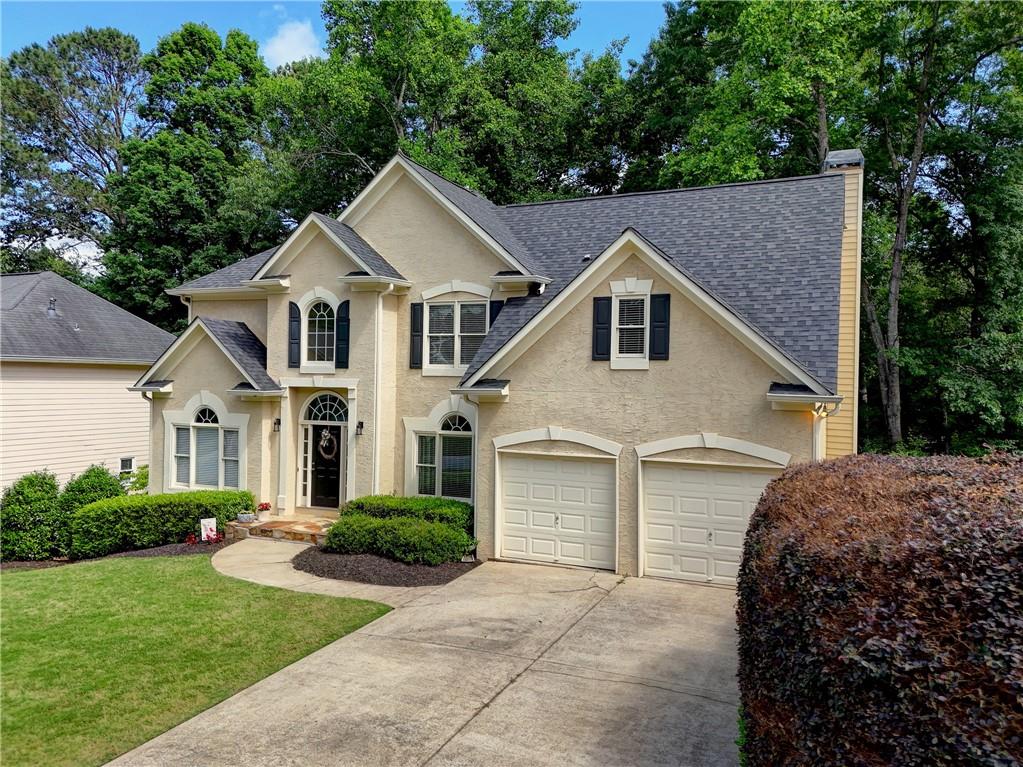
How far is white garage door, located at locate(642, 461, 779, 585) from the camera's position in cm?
1212

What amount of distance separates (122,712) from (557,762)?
15.2ft

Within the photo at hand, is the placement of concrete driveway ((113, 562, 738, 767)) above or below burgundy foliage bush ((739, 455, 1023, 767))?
below

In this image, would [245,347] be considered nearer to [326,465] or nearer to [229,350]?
[229,350]

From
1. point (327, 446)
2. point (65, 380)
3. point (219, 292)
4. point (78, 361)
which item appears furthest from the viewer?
point (78, 361)

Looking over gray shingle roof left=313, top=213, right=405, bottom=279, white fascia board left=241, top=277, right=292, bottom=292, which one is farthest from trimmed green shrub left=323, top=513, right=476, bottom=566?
white fascia board left=241, top=277, right=292, bottom=292

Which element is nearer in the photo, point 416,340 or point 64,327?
point 416,340

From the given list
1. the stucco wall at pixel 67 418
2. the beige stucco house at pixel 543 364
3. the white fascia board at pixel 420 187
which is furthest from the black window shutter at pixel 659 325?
the stucco wall at pixel 67 418

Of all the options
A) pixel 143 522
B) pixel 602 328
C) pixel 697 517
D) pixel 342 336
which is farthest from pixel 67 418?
pixel 697 517

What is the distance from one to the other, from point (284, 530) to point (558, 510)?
6427mm

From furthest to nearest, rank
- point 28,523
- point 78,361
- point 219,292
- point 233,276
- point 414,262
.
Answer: point 78,361 < point 233,276 < point 219,292 < point 28,523 < point 414,262

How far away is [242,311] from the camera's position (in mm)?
19062

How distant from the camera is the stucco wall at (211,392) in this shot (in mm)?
17188

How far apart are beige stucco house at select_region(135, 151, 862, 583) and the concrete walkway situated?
227 centimetres

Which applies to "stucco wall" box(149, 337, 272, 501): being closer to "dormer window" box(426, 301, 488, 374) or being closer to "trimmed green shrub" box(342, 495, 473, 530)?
"trimmed green shrub" box(342, 495, 473, 530)
